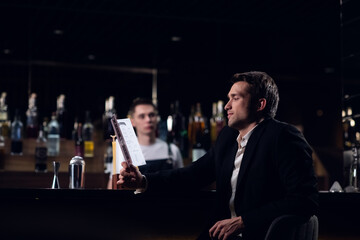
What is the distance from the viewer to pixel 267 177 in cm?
187

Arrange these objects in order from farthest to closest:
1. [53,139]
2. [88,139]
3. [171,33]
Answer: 1. [171,33]
2. [88,139]
3. [53,139]

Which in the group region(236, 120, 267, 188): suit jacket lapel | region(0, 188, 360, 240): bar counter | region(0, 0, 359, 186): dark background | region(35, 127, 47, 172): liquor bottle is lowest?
region(0, 188, 360, 240): bar counter

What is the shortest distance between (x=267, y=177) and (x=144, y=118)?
231cm

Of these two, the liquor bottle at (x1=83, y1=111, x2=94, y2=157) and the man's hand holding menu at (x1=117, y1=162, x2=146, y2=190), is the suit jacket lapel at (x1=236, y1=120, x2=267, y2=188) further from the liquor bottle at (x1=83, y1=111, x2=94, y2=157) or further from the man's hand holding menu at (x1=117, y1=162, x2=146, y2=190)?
the liquor bottle at (x1=83, y1=111, x2=94, y2=157)

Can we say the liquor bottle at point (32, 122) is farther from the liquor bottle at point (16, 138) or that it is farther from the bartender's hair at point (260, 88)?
the bartender's hair at point (260, 88)

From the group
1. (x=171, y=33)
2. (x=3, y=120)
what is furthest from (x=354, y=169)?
(x=171, y=33)

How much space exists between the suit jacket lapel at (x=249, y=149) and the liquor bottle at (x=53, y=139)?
286 centimetres

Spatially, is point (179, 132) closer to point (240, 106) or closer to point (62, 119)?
point (62, 119)

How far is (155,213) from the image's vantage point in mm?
2326

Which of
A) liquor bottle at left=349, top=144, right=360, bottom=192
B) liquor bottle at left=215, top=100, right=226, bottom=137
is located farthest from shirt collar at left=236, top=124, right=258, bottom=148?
liquor bottle at left=215, top=100, right=226, bottom=137

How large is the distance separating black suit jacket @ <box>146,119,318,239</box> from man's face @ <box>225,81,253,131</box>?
7cm

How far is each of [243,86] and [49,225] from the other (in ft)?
3.17

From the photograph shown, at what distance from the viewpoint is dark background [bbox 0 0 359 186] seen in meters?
5.67

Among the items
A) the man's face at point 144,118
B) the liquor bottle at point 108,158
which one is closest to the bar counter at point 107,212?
the man's face at point 144,118
